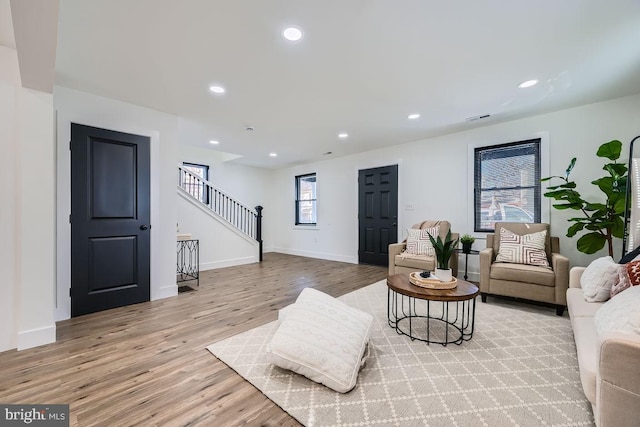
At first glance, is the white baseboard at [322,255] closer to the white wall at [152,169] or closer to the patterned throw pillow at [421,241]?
the patterned throw pillow at [421,241]

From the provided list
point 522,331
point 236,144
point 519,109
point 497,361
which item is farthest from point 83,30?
point 519,109

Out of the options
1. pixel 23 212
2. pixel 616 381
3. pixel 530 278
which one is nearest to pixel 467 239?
pixel 530 278

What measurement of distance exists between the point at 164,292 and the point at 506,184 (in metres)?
5.21

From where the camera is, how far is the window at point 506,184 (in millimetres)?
3822

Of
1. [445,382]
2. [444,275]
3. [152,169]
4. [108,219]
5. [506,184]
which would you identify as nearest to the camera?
[445,382]

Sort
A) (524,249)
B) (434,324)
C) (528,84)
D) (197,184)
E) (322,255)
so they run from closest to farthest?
(434,324)
(528,84)
(524,249)
(322,255)
(197,184)

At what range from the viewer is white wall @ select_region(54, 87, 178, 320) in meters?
2.71

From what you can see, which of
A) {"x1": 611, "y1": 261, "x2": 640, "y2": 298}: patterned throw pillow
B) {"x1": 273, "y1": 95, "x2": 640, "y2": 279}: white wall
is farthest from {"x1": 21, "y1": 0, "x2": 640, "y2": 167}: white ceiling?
{"x1": 611, "y1": 261, "x2": 640, "y2": 298}: patterned throw pillow

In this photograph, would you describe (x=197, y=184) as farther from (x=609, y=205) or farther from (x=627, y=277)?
(x=609, y=205)

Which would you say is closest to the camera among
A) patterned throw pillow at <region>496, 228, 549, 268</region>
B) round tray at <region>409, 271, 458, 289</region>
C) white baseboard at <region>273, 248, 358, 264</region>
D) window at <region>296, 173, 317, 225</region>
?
round tray at <region>409, 271, 458, 289</region>

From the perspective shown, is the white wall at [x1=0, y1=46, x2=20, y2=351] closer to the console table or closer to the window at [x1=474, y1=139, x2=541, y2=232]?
the console table

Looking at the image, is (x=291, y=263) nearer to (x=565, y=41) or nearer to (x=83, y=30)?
(x=83, y=30)

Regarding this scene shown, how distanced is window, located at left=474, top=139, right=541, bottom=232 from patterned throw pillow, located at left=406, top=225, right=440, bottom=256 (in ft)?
2.49

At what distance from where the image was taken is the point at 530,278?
113 inches
